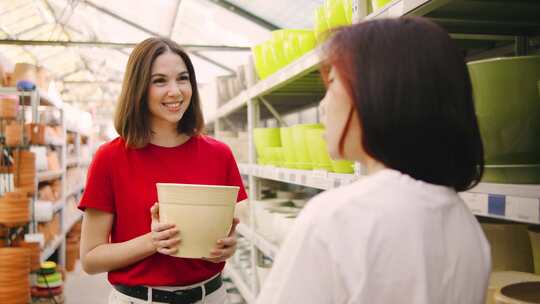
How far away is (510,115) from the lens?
943 millimetres

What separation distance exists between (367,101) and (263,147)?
2.18m

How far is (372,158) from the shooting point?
67 cm

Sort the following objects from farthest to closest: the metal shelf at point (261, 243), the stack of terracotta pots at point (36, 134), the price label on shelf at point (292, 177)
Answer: the stack of terracotta pots at point (36, 134) → the metal shelf at point (261, 243) → the price label on shelf at point (292, 177)

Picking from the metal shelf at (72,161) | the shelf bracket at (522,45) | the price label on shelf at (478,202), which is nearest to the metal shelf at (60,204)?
the metal shelf at (72,161)

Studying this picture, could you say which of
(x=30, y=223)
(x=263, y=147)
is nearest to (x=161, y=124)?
(x=263, y=147)

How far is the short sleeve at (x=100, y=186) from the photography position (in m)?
1.36

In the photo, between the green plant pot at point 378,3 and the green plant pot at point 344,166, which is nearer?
the green plant pot at point 378,3

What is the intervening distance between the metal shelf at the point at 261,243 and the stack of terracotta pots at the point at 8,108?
2043mm

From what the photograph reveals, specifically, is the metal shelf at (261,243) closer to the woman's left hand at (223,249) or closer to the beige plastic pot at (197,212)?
the woman's left hand at (223,249)

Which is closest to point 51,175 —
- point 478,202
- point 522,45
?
point 522,45

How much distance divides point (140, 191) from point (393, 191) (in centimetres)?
95

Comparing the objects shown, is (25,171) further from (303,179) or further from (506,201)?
(506,201)

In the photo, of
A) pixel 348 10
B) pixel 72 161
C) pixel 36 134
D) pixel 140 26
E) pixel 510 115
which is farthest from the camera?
pixel 140 26

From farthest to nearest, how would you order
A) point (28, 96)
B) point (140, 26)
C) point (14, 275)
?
1. point (140, 26)
2. point (28, 96)
3. point (14, 275)
